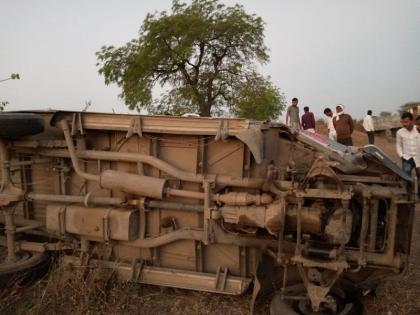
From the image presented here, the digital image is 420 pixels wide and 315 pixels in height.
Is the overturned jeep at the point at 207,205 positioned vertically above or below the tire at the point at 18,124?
below

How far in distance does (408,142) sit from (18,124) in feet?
18.8

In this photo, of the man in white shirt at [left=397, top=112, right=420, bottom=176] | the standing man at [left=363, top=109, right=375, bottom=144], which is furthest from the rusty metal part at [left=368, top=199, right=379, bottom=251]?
the standing man at [left=363, top=109, right=375, bottom=144]

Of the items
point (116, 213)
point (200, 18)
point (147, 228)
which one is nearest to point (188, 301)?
point (147, 228)

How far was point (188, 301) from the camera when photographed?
14.5 ft

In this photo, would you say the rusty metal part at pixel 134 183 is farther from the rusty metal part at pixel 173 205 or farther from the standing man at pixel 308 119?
the standing man at pixel 308 119

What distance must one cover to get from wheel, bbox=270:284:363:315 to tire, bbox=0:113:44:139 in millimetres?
3016

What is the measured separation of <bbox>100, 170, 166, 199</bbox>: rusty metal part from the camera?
4.28 m

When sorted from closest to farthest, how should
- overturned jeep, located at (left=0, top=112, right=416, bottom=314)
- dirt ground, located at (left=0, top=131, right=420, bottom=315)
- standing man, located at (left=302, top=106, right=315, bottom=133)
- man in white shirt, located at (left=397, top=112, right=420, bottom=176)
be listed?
1. overturned jeep, located at (left=0, top=112, right=416, bottom=314)
2. dirt ground, located at (left=0, top=131, right=420, bottom=315)
3. man in white shirt, located at (left=397, top=112, right=420, bottom=176)
4. standing man, located at (left=302, top=106, right=315, bottom=133)

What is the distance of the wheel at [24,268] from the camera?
4.51 m

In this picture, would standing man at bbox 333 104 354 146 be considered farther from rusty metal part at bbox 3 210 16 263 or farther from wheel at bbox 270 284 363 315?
rusty metal part at bbox 3 210 16 263

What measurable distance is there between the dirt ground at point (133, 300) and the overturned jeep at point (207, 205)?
159mm

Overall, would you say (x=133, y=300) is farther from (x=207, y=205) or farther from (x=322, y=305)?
(x=322, y=305)

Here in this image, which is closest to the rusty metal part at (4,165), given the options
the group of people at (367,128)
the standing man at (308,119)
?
the group of people at (367,128)

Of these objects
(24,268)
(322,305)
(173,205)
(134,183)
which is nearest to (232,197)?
(173,205)
